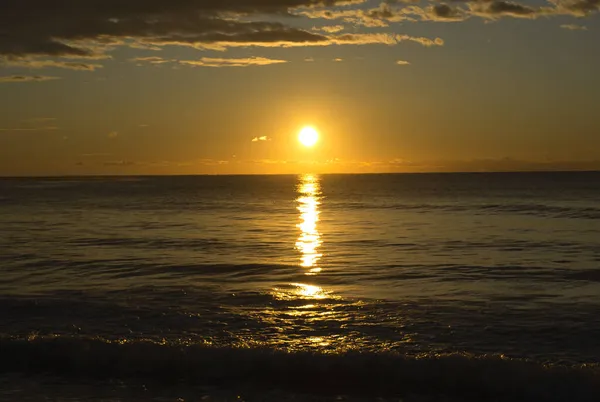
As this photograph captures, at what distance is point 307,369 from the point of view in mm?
13617

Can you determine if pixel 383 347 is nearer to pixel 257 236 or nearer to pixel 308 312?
pixel 308 312

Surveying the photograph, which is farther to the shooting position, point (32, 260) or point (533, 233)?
point (533, 233)

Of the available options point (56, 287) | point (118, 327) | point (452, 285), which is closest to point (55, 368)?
point (118, 327)

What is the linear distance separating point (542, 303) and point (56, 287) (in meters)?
15.4

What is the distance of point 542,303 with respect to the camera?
19078 millimetres

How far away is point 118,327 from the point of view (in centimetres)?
1662

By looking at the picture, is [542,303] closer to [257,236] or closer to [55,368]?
[55,368]

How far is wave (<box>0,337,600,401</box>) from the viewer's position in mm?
12688

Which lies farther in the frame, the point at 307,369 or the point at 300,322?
the point at 300,322

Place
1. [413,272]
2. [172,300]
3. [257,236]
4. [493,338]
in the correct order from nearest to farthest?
1. [493,338]
2. [172,300]
3. [413,272]
4. [257,236]

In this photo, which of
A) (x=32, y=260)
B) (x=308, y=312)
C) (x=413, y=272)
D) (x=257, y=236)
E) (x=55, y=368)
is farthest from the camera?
(x=257, y=236)

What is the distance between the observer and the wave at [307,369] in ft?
41.6

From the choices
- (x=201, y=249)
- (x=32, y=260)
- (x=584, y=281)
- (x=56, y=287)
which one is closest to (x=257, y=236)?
(x=201, y=249)

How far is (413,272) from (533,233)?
1846 cm
